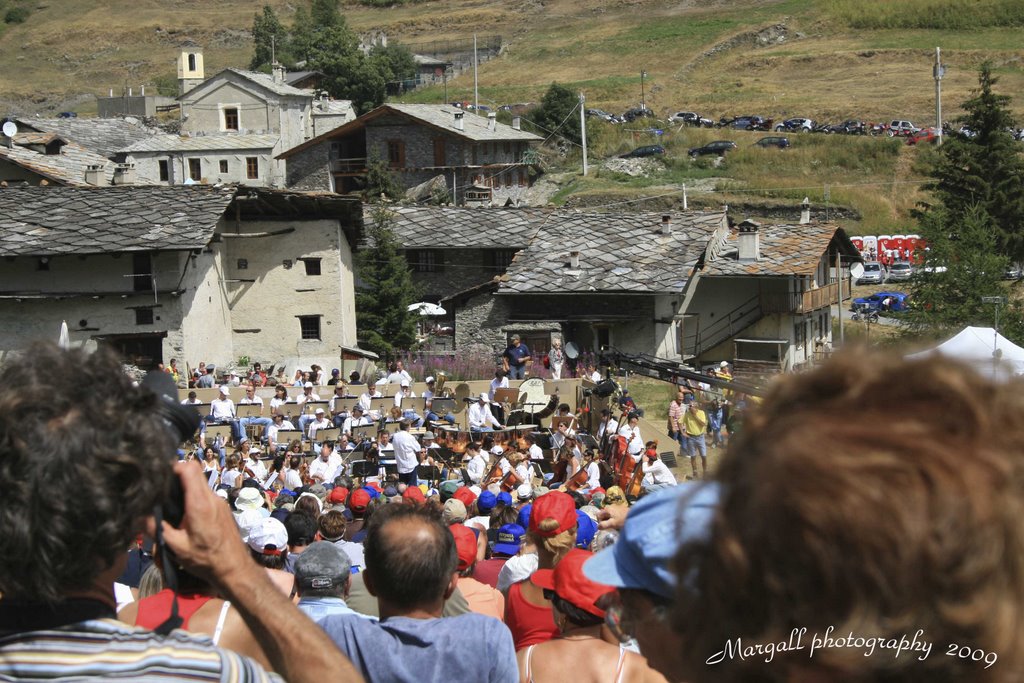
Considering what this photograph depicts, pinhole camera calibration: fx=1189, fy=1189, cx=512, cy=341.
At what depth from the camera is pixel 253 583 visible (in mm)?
2623

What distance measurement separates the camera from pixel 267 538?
609cm

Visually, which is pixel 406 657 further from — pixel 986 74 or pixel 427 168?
pixel 427 168

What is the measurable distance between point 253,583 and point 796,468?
1.47 m

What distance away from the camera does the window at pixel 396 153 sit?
62.6m

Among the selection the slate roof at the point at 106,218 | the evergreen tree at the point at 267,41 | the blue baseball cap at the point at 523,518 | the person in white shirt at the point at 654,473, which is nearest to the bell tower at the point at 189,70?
the evergreen tree at the point at 267,41

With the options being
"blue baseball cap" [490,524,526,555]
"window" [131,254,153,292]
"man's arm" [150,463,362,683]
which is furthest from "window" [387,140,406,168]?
"man's arm" [150,463,362,683]

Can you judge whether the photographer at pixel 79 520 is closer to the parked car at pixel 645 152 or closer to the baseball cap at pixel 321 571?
the baseball cap at pixel 321 571

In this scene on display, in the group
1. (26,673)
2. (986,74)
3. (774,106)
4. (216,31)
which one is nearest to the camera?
(26,673)

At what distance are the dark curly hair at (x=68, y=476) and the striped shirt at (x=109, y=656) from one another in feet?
0.29

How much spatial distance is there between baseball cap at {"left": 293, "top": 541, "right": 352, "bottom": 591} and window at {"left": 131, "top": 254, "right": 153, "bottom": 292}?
88.0 feet

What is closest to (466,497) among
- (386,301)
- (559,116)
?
(386,301)

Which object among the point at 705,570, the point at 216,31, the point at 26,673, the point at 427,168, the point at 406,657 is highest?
the point at 216,31

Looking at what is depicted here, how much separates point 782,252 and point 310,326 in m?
15.9

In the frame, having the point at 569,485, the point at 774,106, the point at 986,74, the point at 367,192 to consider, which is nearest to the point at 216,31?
the point at 774,106
